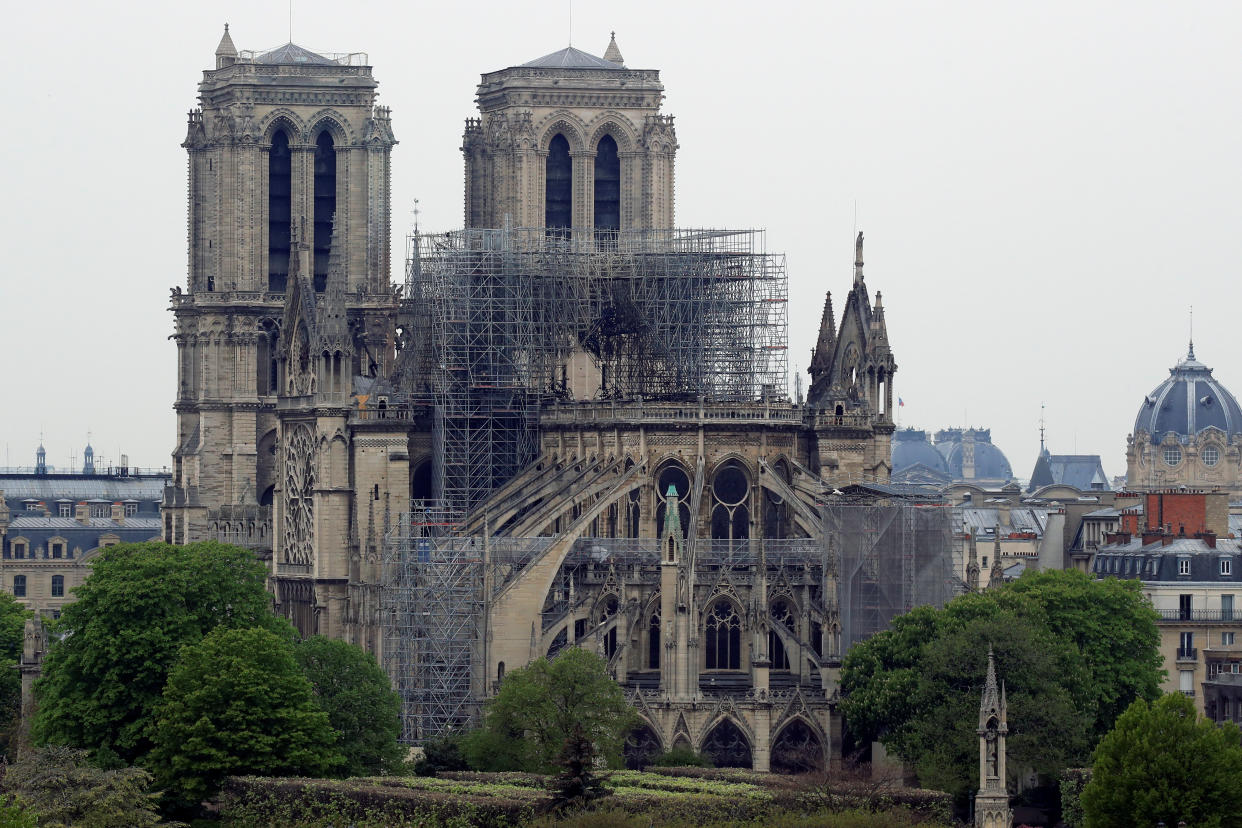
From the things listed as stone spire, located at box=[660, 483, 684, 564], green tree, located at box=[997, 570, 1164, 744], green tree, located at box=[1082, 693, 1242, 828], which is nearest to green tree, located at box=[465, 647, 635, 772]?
stone spire, located at box=[660, 483, 684, 564]

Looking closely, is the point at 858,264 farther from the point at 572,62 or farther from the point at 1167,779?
the point at 1167,779

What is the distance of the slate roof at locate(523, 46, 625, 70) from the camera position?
168m

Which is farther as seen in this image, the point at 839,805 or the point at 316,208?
the point at 316,208

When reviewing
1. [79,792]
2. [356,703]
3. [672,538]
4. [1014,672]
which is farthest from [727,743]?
[79,792]

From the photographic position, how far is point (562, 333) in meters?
155

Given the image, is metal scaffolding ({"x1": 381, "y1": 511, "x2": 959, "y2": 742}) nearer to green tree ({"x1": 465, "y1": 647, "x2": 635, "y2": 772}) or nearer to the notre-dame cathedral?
the notre-dame cathedral

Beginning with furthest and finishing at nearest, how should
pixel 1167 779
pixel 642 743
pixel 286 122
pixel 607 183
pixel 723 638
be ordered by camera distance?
pixel 286 122
pixel 607 183
pixel 723 638
pixel 642 743
pixel 1167 779

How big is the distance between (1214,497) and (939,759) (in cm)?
3865

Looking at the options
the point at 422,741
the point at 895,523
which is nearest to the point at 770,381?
the point at 895,523

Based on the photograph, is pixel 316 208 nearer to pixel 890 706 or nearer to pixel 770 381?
pixel 770 381

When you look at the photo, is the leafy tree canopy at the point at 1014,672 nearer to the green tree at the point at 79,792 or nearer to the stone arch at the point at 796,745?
the stone arch at the point at 796,745

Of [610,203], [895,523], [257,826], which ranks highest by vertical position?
[610,203]

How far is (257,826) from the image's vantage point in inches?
4407

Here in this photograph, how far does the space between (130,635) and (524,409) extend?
31.3 m
